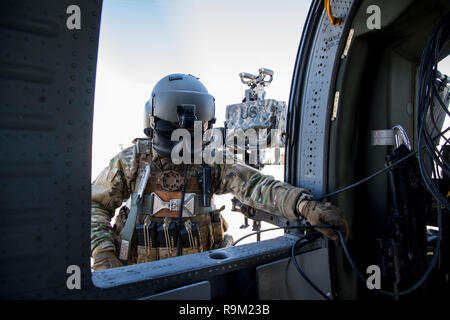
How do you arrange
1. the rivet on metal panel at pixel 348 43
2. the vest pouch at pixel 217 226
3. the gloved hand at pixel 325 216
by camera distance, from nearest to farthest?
the gloved hand at pixel 325 216 → the rivet on metal panel at pixel 348 43 → the vest pouch at pixel 217 226

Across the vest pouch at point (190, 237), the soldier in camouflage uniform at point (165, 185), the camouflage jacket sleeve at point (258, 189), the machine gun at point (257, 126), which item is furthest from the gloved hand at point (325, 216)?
the machine gun at point (257, 126)

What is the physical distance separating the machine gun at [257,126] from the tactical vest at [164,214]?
3658 mm

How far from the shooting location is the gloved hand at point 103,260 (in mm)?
2022

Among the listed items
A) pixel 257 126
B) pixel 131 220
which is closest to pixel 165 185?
pixel 131 220

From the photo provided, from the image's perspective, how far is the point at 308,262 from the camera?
1733 mm

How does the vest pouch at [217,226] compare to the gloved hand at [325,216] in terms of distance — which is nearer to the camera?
the gloved hand at [325,216]

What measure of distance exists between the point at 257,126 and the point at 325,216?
15.8ft

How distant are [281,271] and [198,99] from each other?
5.35ft
